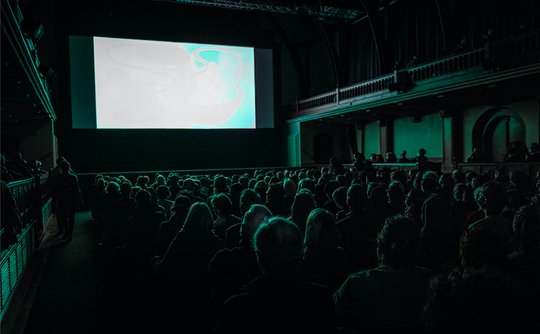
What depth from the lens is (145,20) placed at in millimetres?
16672

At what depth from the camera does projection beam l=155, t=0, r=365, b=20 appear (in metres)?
14.2

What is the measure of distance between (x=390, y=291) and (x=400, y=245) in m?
0.21

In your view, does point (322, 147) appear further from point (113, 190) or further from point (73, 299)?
point (73, 299)

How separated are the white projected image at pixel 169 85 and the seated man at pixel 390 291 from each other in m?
14.7

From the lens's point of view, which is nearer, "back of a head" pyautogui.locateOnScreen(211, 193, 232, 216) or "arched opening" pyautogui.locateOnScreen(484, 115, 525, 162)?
"back of a head" pyautogui.locateOnScreen(211, 193, 232, 216)

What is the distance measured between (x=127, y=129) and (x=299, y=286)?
16.3m

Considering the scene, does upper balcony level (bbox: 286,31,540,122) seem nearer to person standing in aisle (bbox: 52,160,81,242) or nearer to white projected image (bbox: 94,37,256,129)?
white projected image (bbox: 94,37,256,129)

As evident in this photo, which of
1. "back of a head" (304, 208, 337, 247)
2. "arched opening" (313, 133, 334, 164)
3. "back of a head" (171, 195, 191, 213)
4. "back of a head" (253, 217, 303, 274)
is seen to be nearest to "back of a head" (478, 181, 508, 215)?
"back of a head" (304, 208, 337, 247)

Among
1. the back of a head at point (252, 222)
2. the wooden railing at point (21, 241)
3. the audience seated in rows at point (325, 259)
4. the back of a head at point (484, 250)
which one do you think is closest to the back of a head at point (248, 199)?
the audience seated in rows at point (325, 259)

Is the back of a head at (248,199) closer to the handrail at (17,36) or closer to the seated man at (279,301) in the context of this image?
the seated man at (279,301)

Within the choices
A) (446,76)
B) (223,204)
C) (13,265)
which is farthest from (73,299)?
(446,76)

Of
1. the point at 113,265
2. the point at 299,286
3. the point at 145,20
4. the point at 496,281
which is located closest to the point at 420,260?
the point at 299,286

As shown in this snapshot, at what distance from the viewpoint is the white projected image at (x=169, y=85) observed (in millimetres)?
14930

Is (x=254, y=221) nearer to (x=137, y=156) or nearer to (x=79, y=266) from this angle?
(x=79, y=266)
